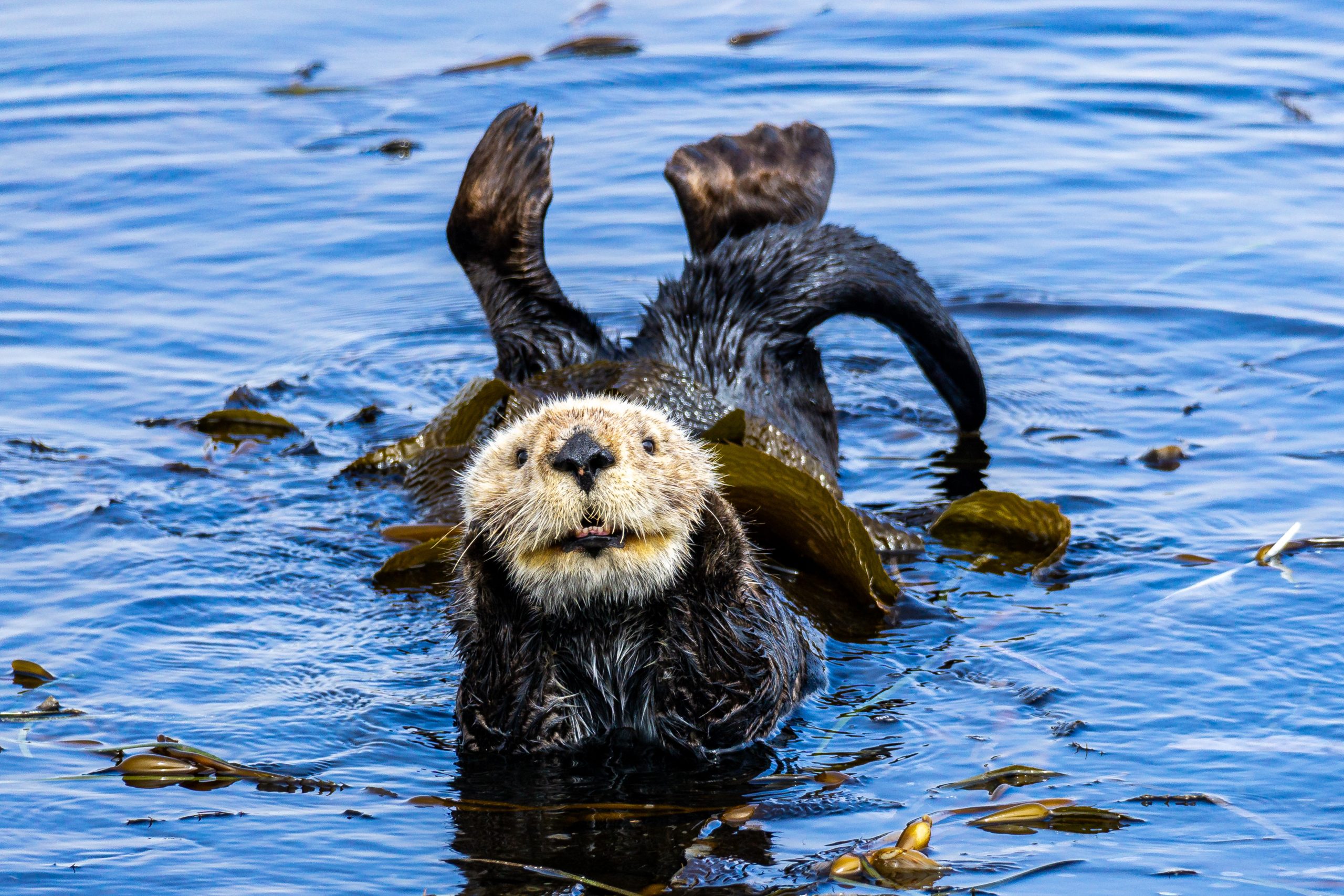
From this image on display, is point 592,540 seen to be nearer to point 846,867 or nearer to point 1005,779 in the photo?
point 846,867

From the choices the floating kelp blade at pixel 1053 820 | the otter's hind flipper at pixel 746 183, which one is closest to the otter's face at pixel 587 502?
the floating kelp blade at pixel 1053 820

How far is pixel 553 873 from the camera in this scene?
123 inches

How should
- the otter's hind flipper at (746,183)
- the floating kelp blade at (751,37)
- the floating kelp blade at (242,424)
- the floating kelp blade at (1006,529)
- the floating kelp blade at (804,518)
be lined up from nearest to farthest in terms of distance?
1. the floating kelp blade at (804,518)
2. the floating kelp blade at (1006,529)
3. the otter's hind flipper at (746,183)
4. the floating kelp blade at (242,424)
5. the floating kelp blade at (751,37)

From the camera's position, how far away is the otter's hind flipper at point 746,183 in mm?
5617

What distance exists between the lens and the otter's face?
10.8 ft

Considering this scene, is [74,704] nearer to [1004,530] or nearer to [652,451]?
[652,451]

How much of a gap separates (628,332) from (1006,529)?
2.47m

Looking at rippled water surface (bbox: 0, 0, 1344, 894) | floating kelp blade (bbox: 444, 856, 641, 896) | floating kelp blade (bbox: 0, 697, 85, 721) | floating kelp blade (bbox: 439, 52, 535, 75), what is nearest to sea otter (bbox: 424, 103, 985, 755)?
rippled water surface (bbox: 0, 0, 1344, 894)

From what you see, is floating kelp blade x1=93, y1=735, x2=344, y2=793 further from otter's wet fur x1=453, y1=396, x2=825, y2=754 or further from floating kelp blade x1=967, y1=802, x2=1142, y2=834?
floating kelp blade x1=967, y1=802, x2=1142, y2=834

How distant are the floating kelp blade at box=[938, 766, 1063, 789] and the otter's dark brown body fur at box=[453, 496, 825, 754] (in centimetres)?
52

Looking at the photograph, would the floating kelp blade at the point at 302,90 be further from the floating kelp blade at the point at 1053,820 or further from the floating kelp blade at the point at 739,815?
the floating kelp blade at the point at 1053,820

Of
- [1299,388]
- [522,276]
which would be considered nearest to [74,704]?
[522,276]

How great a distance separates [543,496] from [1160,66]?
801 cm

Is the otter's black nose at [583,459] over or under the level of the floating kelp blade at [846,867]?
over
